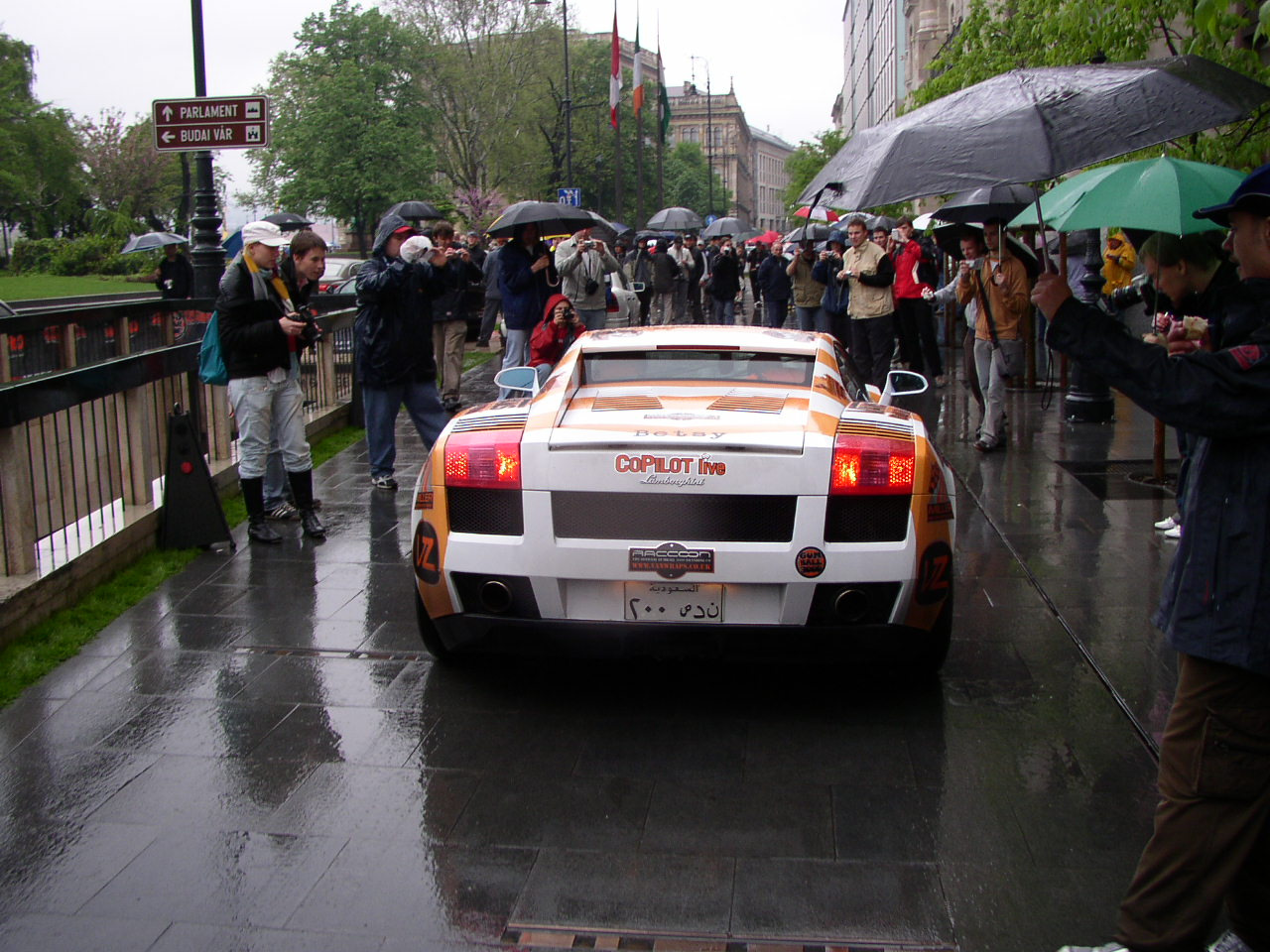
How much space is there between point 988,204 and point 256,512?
791cm

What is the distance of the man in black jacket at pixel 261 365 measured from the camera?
771 centimetres

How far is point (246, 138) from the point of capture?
1082 cm

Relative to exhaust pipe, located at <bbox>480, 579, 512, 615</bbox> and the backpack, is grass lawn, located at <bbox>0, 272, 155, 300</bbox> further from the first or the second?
exhaust pipe, located at <bbox>480, 579, 512, 615</bbox>

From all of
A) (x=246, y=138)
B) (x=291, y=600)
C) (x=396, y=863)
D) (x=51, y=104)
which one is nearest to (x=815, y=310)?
(x=246, y=138)

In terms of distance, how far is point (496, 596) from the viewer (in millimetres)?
4809

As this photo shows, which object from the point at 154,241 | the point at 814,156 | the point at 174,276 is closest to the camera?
the point at 174,276

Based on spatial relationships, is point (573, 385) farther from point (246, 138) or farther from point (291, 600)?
point (246, 138)

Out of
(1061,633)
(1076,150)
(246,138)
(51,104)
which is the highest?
(51,104)

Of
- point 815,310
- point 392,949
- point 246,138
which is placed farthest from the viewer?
point 815,310

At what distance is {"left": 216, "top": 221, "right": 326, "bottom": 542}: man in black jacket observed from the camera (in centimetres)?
771

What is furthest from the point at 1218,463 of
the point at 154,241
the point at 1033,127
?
the point at 154,241

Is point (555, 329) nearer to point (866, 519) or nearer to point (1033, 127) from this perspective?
point (866, 519)

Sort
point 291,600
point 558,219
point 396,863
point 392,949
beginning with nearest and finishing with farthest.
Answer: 1. point 392,949
2. point 396,863
3. point 291,600
4. point 558,219

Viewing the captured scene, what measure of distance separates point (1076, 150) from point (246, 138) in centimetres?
822
